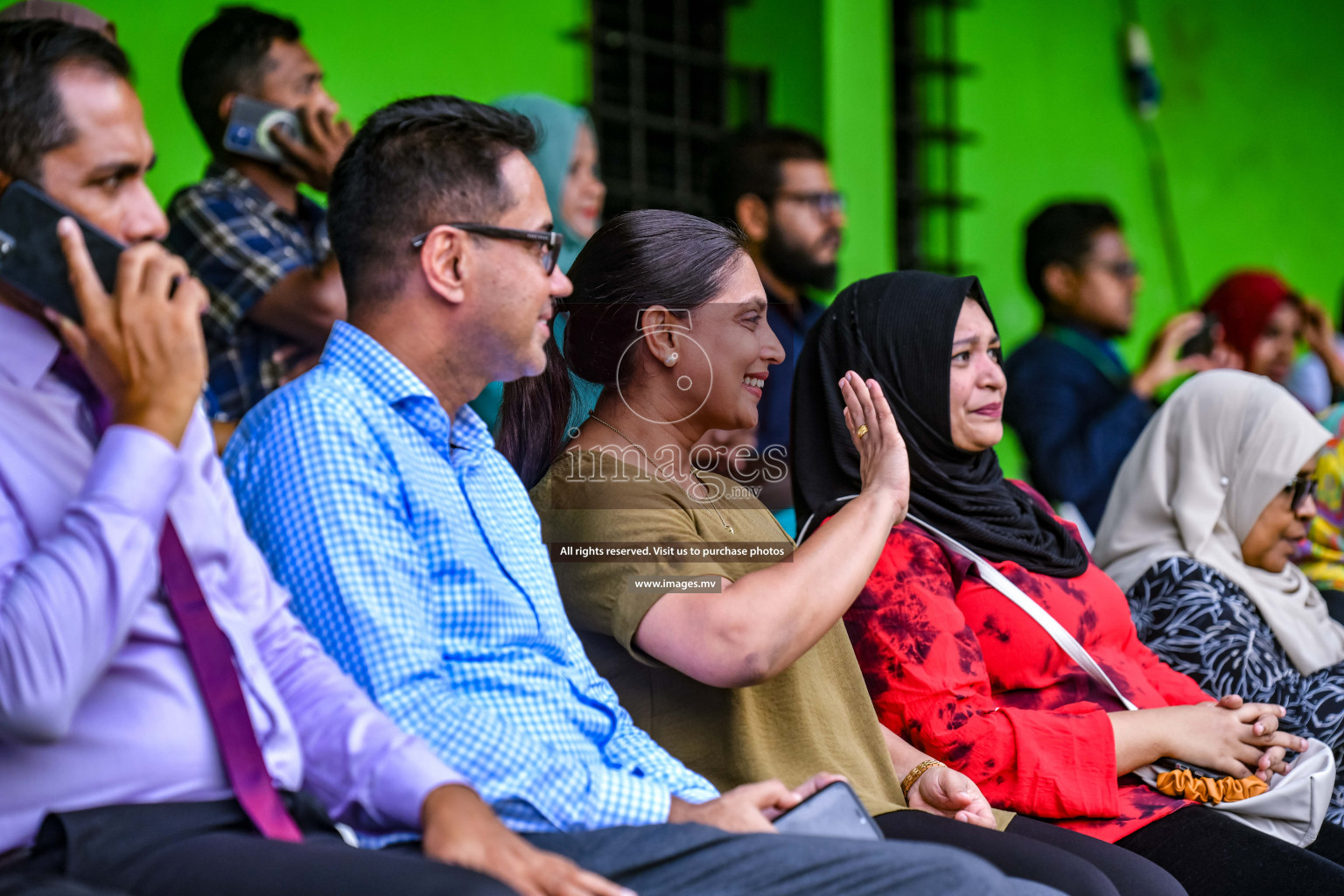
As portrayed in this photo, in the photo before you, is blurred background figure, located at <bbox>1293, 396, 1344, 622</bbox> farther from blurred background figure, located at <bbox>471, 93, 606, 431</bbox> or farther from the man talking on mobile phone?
the man talking on mobile phone

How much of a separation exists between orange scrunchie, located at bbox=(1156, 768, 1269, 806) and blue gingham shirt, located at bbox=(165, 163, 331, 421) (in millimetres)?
1878

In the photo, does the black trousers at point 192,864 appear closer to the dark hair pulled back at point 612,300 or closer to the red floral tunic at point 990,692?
the dark hair pulled back at point 612,300

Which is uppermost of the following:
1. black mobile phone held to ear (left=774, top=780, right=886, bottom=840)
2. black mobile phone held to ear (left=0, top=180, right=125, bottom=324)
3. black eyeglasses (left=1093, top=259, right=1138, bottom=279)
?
black eyeglasses (left=1093, top=259, right=1138, bottom=279)

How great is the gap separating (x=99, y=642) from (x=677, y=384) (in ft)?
3.47

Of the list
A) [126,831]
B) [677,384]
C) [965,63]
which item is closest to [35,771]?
[126,831]

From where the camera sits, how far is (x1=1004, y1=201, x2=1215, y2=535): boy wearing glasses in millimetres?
4055

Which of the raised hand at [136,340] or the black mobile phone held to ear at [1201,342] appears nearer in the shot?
the raised hand at [136,340]

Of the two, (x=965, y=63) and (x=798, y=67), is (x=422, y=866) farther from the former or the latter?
(x=965, y=63)

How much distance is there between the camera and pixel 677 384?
7.21 ft

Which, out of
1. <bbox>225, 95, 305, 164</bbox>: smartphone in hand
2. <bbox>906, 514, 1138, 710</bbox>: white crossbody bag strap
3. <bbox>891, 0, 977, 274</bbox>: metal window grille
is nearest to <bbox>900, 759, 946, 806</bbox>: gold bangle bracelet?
<bbox>906, 514, 1138, 710</bbox>: white crossbody bag strap

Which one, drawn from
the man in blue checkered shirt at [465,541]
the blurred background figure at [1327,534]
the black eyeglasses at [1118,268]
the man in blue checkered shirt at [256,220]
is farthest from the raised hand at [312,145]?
the black eyeglasses at [1118,268]

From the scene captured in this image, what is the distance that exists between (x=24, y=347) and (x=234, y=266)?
1.34 meters

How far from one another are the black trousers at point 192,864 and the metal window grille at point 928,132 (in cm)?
460

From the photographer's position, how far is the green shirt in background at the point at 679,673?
2.00m
